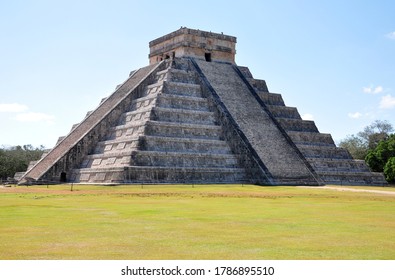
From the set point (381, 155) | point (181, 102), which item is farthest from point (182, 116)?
point (381, 155)

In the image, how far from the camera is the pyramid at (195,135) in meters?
37.4

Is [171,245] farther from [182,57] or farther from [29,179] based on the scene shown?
[182,57]

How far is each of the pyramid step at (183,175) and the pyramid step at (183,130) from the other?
125 inches

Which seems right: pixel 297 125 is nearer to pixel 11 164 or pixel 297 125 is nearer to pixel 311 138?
pixel 311 138

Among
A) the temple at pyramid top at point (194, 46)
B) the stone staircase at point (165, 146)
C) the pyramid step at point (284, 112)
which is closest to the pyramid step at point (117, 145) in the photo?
the stone staircase at point (165, 146)

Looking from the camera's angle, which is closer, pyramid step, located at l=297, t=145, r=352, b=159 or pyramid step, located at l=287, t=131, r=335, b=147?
pyramid step, located at l=297, t=145, r=352, b=159

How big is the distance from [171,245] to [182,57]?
38492 mm

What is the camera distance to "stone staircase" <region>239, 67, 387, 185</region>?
43906mm

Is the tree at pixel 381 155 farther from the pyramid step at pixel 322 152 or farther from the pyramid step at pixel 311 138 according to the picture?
the pyramid step at pixel 311 138

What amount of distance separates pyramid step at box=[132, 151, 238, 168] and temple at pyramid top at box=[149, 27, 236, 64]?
12.3 metres

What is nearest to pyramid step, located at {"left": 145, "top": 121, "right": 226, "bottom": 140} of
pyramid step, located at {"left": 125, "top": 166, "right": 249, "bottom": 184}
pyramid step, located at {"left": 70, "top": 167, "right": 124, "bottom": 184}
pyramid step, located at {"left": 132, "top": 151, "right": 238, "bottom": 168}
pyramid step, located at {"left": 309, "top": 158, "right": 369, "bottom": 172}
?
pyramid step, located at {"left": 132, "top": 151, "right": 238, "bottom": 168}

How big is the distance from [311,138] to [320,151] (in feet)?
5.11

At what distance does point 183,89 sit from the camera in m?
43.6

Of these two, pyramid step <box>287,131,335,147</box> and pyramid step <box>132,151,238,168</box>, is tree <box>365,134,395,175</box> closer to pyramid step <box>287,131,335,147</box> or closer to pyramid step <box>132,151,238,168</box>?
pyramid step <box>287,131,335,147</box>
